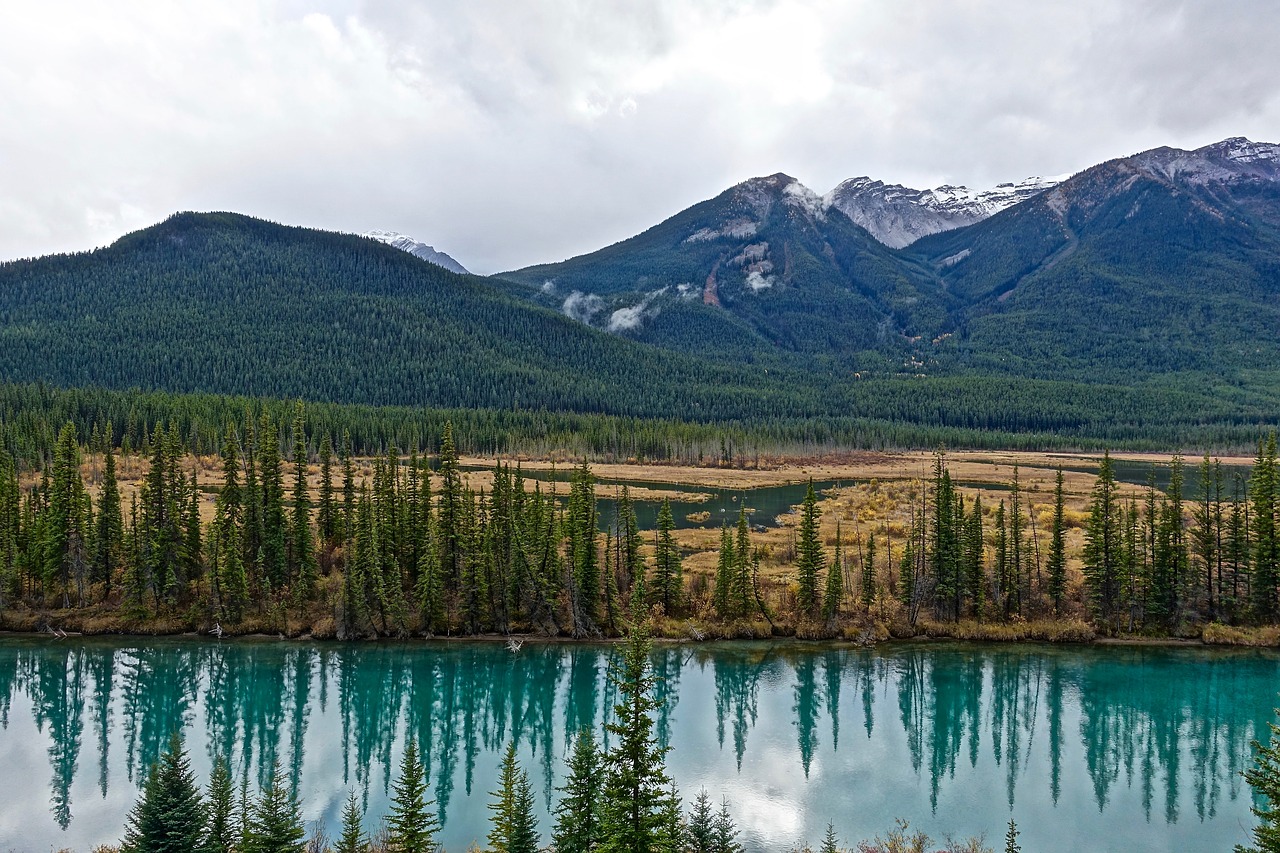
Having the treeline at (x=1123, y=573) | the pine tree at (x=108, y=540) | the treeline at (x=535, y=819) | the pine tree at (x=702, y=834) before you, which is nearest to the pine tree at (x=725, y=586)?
the treeline at (x=1123, y=573)

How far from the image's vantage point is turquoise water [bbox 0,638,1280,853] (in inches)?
1249

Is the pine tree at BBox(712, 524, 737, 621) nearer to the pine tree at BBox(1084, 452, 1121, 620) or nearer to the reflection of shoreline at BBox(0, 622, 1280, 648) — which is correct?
the reflection of shoreline at BBox(0, 622, 1280, 648)

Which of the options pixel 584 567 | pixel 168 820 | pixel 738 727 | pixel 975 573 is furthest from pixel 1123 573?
Answer: pixel 168 820

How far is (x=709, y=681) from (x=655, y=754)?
2851 centimetres

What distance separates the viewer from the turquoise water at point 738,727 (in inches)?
1249

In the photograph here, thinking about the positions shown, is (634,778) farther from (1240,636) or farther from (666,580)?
(1240,636)

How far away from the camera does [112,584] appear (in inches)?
2169

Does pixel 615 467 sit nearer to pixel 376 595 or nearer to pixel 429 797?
pixel 376 595

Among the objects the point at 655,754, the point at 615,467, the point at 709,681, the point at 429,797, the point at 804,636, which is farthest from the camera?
the point at 615,467

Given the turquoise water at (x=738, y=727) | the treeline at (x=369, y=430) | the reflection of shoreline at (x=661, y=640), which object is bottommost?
the turquoise water at (x=738, y=727)

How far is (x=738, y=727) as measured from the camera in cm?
4034

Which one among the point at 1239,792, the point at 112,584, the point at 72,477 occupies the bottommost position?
the point at 1239,792

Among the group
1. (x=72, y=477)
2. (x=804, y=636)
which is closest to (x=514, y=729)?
(x=804, y=636)

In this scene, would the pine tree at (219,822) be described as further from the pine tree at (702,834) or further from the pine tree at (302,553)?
the pine tree at (302,553)
